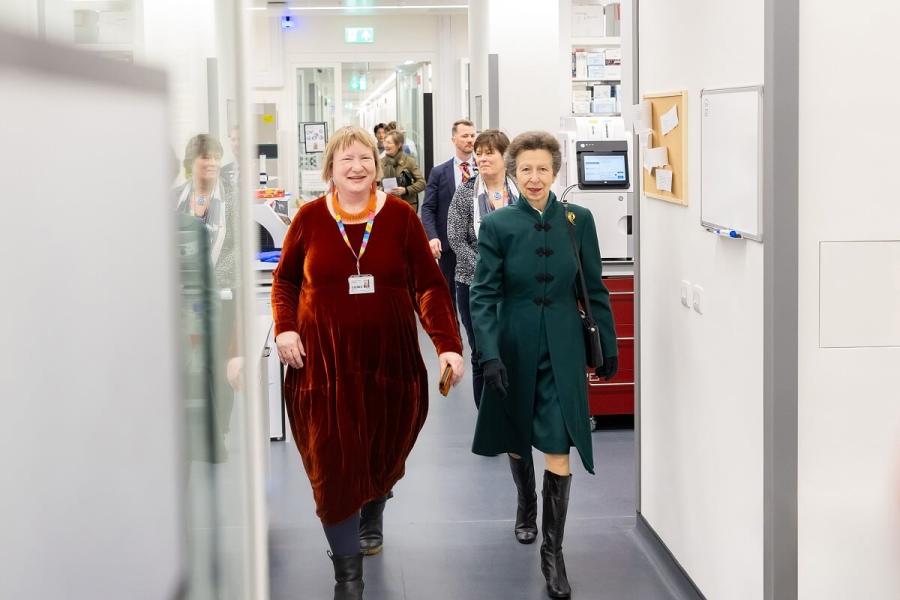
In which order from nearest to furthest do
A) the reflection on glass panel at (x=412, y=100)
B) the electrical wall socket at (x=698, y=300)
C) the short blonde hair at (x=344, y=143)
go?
the electrical wall socket at (x=698, y=300), the short blonde hair at (x=344, y=143), the reflection on glass panel at (x=412, y=100)

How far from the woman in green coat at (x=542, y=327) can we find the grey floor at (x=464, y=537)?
30 cm

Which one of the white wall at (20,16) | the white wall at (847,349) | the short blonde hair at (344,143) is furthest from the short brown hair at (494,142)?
the white wall at (20,16)

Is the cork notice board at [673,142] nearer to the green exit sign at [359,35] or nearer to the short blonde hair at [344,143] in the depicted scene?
the short blonde hair at [344,143]

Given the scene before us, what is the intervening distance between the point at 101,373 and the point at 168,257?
0.12 m

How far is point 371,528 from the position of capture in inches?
176

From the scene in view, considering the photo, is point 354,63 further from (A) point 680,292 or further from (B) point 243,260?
(B) point 243,260

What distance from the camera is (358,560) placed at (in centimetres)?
384

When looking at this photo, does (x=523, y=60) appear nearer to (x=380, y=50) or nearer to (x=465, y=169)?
(x=465, y=169)

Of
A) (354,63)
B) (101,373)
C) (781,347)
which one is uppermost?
(354,63)

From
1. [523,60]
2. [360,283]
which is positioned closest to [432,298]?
[360,283]

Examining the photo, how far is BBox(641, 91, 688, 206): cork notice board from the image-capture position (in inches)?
147

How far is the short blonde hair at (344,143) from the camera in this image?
383cm

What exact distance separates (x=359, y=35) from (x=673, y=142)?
13268 mm

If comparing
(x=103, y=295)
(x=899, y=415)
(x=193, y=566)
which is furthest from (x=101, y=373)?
A: (x=899, y=415)
